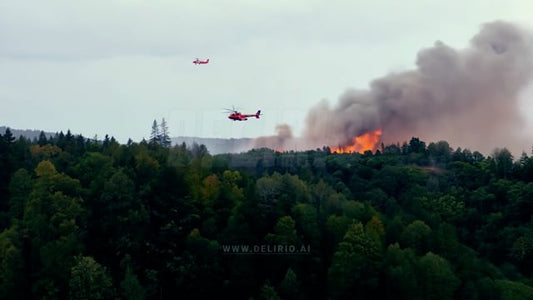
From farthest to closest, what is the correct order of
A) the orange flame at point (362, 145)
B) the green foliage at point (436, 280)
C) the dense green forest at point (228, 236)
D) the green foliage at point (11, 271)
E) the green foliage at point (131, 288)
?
1. the orange flame at point (362, 145)
2. the green foliage at point (11, 271)
3. the dense green forest at point (228, 236)
4. the green foliage at point (131, 288)
5. the green foliage at point (436, 280)

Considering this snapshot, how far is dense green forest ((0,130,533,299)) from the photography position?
7600 cm

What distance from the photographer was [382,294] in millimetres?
76062

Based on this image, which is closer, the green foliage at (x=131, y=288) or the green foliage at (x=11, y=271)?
the green foliage at (x=131, y=288)

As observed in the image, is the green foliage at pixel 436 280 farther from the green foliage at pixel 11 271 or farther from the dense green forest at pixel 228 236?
the green foliage at pixel 11 271

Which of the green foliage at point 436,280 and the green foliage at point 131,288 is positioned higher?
the green foliage at point 436,280

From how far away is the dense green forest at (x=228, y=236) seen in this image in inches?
2992

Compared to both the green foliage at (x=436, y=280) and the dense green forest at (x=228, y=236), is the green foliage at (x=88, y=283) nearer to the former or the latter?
the dense green forest at (x=228, y=236)

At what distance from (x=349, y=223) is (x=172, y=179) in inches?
726

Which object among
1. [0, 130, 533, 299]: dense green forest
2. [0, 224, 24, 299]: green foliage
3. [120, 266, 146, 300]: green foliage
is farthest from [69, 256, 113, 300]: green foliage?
[0, 224, 24, 299]: green foliage

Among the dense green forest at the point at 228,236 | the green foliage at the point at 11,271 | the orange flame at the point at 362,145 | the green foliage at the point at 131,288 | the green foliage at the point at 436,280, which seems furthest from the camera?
the orange flame at the point at 362,145

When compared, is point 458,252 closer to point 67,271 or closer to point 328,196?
point 328,196

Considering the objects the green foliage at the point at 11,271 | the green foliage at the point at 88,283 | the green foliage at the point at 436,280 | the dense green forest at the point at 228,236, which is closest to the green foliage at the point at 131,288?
the dense green forest at the point at 228,236

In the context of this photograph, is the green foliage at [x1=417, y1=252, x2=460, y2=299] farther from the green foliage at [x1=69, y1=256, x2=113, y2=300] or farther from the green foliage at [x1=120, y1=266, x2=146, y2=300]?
the green foliage at [x1=69, y1=256, x2=113, y2=300]

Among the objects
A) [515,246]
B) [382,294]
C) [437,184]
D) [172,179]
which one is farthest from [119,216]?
[437,184]
